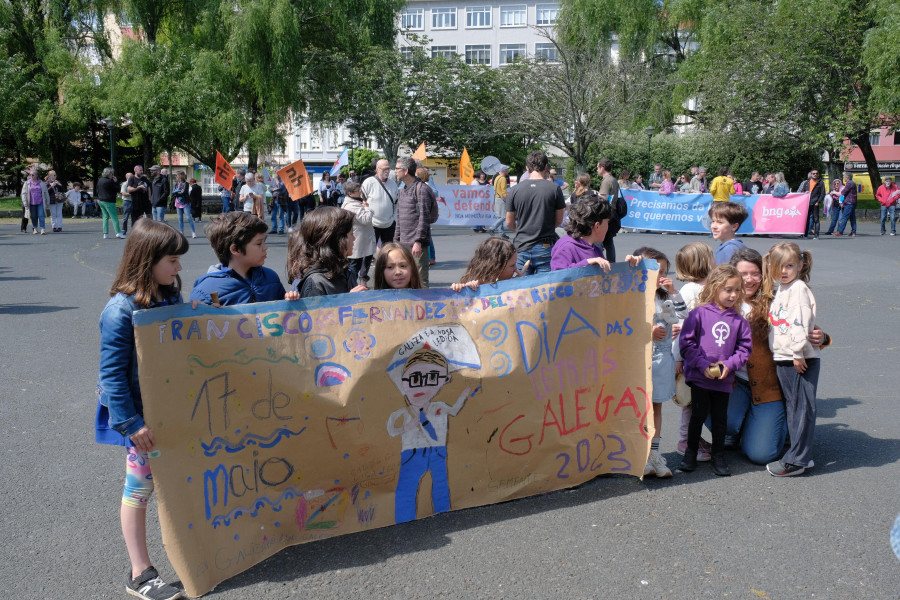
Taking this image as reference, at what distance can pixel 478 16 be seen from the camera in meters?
76.2

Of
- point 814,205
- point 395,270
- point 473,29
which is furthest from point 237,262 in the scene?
point 473,29

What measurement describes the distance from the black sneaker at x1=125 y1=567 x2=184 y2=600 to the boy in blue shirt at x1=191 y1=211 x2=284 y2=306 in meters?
1.24

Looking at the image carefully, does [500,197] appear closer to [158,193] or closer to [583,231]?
[158,193]

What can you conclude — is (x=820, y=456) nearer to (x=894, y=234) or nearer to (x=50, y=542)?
(x=50, y=542)

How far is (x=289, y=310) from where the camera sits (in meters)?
3.60

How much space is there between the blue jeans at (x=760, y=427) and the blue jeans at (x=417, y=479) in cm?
192

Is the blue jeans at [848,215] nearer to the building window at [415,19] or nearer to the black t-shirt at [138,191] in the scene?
the black t-shirt at [138,191]

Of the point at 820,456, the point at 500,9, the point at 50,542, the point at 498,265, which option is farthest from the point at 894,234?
the point at 500,9

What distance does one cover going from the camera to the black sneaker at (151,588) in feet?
10.8

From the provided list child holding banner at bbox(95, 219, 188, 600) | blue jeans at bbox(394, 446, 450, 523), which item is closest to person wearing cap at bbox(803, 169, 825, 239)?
blue jeans at bbox(394, 446, 450, 523)

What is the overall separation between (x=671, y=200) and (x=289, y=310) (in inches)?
779

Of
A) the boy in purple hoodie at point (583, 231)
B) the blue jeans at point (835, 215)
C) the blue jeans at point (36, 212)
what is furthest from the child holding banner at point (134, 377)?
the blue jeans at point (835, 215)

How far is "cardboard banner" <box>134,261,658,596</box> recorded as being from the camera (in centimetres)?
335

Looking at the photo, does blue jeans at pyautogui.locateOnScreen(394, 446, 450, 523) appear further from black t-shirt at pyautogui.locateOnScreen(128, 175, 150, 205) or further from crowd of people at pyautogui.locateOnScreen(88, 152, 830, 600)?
black t-shirt at pyautogui.locateOnScreen(128, 175, 150, 205)
